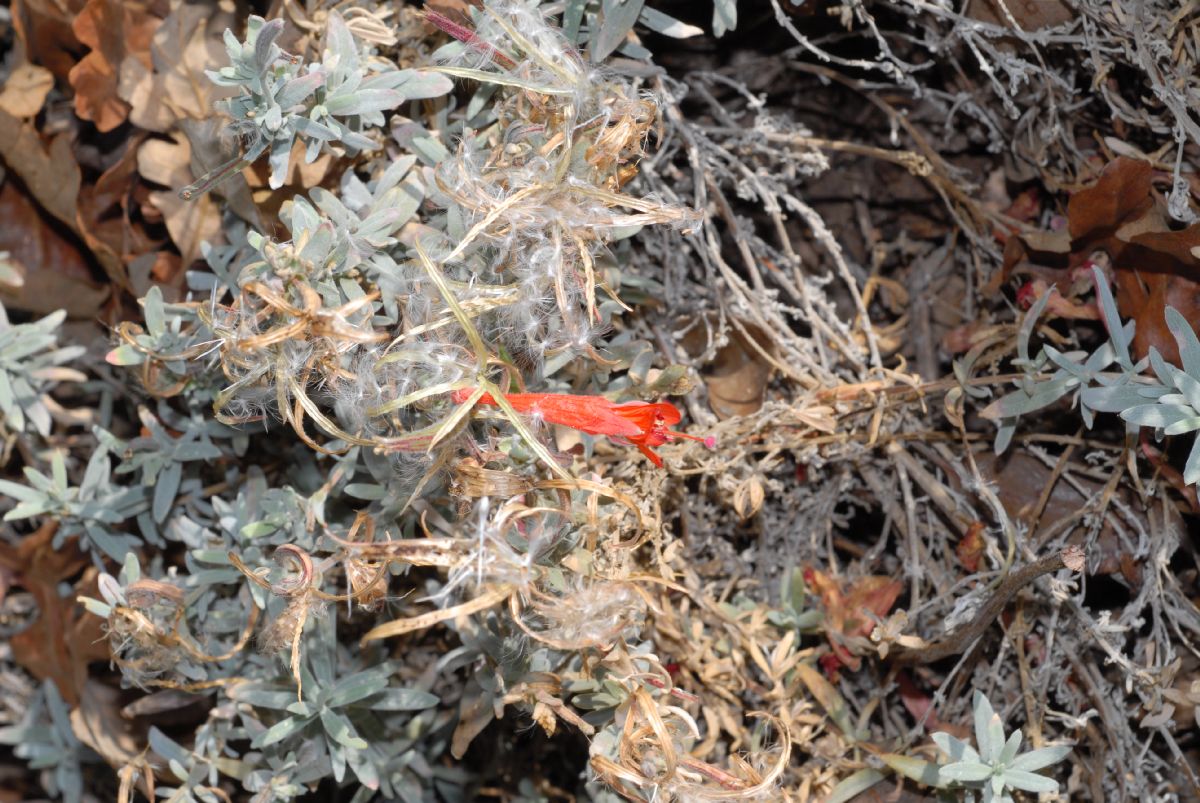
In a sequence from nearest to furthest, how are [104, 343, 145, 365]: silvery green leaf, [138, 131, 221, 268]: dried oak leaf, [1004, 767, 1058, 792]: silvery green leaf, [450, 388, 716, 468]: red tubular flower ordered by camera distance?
[450, 388, 716, 468]: red tubular flower
[1004, 767, 1058, 792]: silvery green leaf
[104, 343, 145, 365]: silvery green leaf
[138, 131, 221, 268]: dried oak leaf

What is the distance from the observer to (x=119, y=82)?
55.6 inches

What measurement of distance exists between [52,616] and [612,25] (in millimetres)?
1203

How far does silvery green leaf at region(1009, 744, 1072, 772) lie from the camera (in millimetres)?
1176

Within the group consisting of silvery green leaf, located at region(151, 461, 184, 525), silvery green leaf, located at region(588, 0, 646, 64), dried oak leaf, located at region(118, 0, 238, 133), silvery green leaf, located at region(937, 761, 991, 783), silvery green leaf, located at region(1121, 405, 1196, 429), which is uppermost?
silvery green leaf, located at region(588, 0, 646, 64)

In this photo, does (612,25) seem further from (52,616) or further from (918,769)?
(52,616)

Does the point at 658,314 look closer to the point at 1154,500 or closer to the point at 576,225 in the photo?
the point at 576,225

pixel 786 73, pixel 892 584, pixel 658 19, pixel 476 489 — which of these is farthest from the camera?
pixel 786 73

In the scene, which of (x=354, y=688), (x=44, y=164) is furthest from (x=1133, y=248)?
(x=44, y=164)

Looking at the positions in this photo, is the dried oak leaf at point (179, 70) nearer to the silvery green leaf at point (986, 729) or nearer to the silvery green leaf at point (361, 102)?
the silvery green leaf at point (361, 102)

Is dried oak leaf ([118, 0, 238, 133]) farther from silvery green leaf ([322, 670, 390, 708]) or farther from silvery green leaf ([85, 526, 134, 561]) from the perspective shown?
silvery green leaf ([322, 670, 390, 708])

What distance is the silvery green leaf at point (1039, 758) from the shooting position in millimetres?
1176

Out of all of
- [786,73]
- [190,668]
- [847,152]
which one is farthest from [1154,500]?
[190,668]

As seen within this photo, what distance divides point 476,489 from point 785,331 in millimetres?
550

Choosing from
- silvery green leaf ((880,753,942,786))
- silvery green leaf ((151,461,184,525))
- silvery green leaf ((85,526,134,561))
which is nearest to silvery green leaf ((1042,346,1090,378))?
silvery green leaf ((880,753,942,786))
